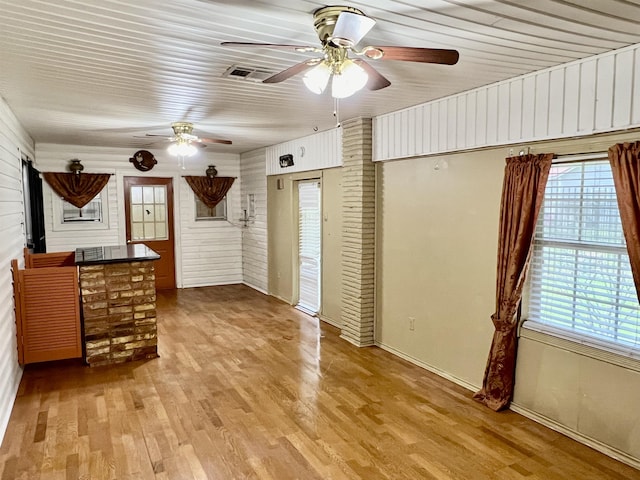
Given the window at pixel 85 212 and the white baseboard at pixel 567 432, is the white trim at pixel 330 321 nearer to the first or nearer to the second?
the white baseboard at pixel 567 432

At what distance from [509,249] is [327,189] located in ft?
9.84

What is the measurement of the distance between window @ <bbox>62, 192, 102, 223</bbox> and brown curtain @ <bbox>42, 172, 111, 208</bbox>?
0.45 ft

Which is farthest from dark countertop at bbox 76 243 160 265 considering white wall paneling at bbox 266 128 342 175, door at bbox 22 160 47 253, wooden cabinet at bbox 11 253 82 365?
white wall paneling at bbox 266 128 342 175

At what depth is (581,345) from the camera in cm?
307

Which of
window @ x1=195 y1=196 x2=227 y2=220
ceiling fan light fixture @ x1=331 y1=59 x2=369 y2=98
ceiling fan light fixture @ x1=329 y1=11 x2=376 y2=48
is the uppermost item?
ceiling fan light fixture @ x1=329 y1=11 x2=376 y2=48

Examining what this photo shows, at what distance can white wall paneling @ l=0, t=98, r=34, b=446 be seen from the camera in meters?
3.40

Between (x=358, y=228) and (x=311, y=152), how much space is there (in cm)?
173

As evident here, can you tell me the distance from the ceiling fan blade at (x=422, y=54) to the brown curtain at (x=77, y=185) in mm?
6638

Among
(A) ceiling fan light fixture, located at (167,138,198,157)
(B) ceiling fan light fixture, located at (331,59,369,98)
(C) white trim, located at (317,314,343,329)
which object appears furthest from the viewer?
(C) white trim, located at (317,314,343,329)

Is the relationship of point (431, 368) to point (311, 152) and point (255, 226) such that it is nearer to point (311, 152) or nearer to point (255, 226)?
point (311, 152)

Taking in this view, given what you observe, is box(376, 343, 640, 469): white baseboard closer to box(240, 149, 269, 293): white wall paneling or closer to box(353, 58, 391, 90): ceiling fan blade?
box(353, 58, 391, 90): ceiling fan blade

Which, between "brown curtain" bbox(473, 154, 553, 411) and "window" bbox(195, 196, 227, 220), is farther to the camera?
"window" bbox(195, 196, 227, 220)

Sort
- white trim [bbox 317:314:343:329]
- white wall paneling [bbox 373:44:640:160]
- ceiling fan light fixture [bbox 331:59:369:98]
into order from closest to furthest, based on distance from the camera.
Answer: ceiling fan light fixture [bbox 331:59:369:98] → white wall paneling [bbox 373:44:640:160] → white trim [bbox 317:314:343:329]

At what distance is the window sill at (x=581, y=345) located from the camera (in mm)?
2822
